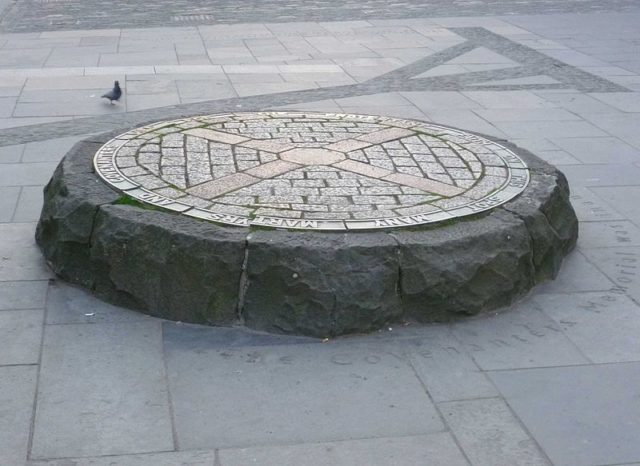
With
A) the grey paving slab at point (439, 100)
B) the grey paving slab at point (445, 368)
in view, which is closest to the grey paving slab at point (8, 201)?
the grey paving slab at point (445, 368)

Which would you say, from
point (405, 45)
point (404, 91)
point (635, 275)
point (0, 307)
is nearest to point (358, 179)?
point (635, 275)

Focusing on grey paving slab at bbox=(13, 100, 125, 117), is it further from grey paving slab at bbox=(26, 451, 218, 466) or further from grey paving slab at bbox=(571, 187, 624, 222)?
grey paving slab at bbox=(26, 451, 218, 466)

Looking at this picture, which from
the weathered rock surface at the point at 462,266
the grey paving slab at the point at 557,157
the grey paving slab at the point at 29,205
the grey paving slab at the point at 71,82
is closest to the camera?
the weathered rock surface at the point at 462,266

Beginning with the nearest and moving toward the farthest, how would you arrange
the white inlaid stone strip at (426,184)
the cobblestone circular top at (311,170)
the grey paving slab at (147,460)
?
the grey paving slab at (147,460) < the cobblestone circular top at (311,170) < the white inlaid stone strip at (426,184)

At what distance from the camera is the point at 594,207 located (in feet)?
23.0

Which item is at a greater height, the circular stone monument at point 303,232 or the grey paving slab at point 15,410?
the circular stone monument at point 303,232

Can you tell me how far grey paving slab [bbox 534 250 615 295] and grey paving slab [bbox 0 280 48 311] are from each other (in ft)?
9.28

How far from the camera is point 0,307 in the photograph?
530 centimetres

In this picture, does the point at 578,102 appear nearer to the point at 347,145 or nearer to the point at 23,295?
the point at 347,145

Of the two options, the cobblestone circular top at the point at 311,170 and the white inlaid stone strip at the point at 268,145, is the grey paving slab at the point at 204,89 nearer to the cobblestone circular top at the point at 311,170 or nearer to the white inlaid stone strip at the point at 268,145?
the cobblestone circular top at the point at 311,170

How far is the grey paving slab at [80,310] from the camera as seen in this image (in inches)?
205

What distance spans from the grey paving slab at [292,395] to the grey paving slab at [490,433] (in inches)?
3.9

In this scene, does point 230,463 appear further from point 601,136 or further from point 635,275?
point 601,136

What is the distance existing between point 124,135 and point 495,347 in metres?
3.21
